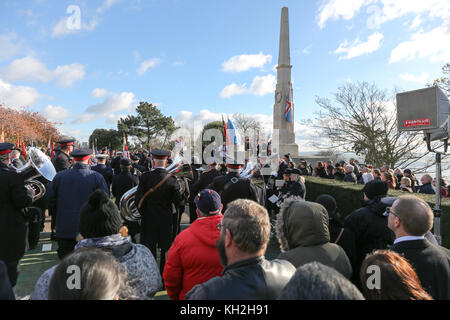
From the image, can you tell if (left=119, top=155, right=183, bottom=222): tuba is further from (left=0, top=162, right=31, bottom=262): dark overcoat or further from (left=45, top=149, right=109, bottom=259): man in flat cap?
(left=0, top=162, right=31, bottom=262): dark overcoat

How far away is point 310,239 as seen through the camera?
216cm

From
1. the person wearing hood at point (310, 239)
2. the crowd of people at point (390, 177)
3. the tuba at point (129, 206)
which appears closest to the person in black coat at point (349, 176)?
the crowd of people at point (390, 177)

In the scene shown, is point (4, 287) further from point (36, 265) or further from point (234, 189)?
point (36, 265)

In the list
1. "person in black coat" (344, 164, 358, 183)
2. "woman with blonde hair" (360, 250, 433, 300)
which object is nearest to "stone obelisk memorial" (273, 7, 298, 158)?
"person in black coat" (344, 164, 358, 183)

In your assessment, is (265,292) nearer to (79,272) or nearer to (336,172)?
(79,272)

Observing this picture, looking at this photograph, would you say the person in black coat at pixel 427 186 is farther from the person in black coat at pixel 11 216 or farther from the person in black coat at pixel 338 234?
the person in black coat at pixel 11 216

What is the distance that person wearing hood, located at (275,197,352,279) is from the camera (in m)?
2.12

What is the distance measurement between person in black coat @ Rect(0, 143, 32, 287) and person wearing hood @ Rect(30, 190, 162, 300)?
1932mm

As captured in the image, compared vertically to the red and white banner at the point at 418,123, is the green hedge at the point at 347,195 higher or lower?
lower

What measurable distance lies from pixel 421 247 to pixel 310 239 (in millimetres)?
832

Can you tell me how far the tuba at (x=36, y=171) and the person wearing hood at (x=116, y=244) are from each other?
94.8 inches

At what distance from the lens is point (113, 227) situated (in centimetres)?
208

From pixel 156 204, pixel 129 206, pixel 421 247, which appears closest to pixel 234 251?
pixel 421 247

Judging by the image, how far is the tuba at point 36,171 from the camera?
4023mm
